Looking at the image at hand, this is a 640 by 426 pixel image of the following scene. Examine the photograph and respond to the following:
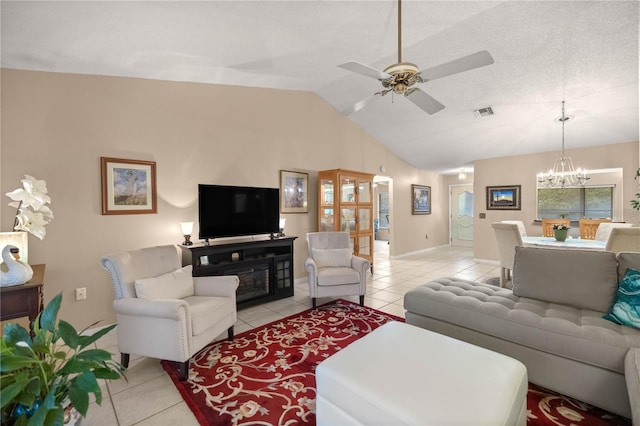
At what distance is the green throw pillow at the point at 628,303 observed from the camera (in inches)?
69.4

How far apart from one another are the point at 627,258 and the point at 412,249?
5476 mm

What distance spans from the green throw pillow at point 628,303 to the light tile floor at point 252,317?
1.86m

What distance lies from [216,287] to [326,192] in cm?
280

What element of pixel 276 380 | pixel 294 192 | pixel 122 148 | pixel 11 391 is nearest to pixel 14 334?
pixel 11 391

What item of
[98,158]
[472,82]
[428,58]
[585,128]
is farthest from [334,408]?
[585,128]

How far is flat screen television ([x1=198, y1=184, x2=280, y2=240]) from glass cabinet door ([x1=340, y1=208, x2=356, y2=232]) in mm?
1341

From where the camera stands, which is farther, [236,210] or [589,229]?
[589,229]

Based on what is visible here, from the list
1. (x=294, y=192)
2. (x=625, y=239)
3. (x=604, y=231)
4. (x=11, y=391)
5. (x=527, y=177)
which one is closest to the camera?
(x=11, y=391)

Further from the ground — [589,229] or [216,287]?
[589,229]

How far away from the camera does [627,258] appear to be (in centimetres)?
205

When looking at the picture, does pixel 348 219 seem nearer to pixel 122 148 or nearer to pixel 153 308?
pixel 122 148

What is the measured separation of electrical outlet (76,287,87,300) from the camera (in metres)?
2.79

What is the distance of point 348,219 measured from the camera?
5.21 meters

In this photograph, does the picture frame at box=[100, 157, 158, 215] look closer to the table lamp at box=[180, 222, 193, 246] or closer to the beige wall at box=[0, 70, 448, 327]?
the beige wall at box=[0, 70, 448, 327]
